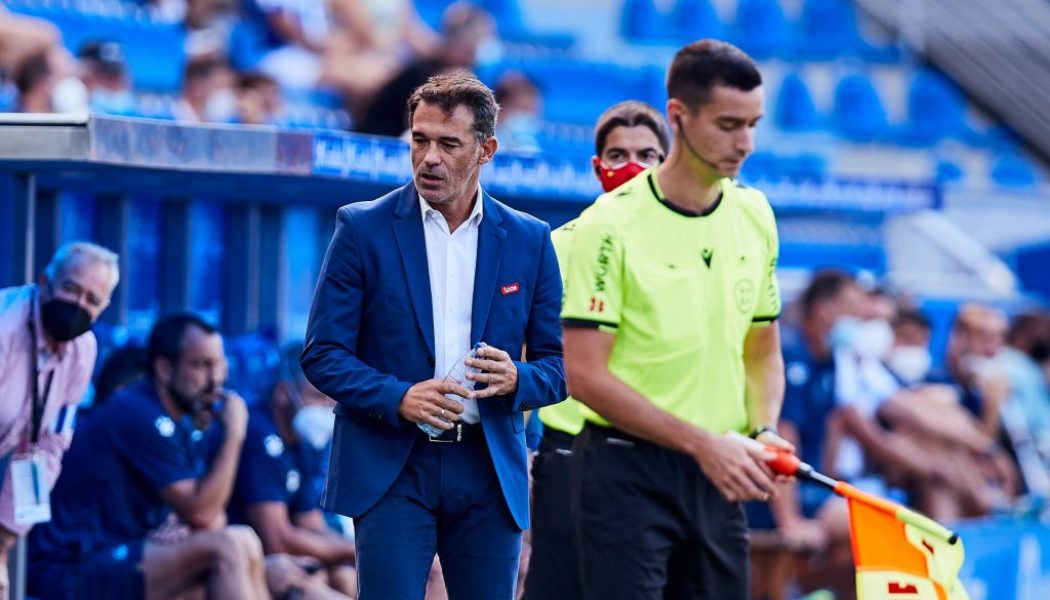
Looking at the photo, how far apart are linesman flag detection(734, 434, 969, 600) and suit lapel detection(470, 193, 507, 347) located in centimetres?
75

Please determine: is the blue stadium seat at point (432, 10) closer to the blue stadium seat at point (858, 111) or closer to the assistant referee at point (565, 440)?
the blue stadium seat at point (858, 111)

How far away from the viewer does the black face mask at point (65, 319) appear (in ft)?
20.6

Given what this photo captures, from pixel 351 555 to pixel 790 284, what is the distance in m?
5.26

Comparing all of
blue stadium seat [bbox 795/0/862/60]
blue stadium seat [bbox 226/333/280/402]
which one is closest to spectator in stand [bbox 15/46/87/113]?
blue stadium seat [bbox 226/333/280/402]

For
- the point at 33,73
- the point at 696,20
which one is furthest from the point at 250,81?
the point at 696,20

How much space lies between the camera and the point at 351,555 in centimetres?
800

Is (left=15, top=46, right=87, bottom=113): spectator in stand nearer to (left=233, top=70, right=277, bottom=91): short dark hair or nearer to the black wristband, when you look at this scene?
(left=233, top=70, right=277, bottom=91): short dark hair

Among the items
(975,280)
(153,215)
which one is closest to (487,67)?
(975,280)

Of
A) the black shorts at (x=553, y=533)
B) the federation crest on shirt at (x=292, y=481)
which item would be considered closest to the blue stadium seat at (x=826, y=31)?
the federation crest on shirt at (x=292, y=481)

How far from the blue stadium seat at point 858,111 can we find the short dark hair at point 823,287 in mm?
6724

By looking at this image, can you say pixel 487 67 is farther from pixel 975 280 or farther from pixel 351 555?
pixel 351 555

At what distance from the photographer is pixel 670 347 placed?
475cm

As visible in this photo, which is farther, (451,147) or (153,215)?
(153,215)

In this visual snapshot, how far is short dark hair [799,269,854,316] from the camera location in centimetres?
1015
